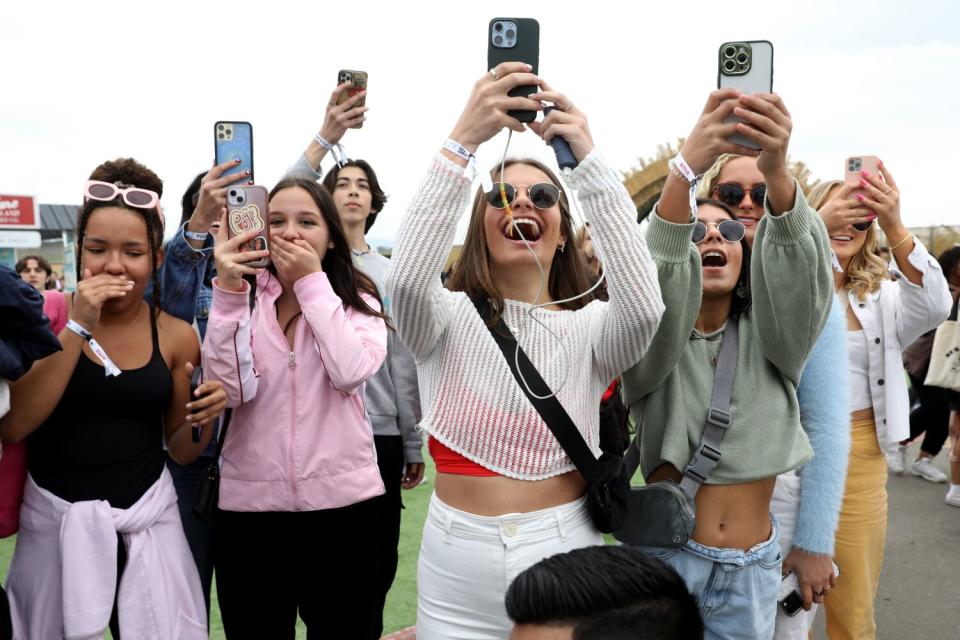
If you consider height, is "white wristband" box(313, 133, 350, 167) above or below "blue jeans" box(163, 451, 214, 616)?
above

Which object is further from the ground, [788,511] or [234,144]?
[234,144]

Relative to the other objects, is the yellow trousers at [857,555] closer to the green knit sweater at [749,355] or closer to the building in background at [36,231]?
the green knit sweater at [749,355]

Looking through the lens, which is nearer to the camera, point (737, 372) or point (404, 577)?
point (737, 372)

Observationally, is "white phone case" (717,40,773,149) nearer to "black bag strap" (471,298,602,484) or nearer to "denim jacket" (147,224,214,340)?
"black bag strap" (471,298,602,484)

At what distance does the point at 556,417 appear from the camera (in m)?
1.89

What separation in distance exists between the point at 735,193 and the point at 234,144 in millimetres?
1805

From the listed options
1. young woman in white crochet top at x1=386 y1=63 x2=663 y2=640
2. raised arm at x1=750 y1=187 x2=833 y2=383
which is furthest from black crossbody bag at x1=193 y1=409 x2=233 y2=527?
raised arm at x1=750 y1=187 x2=833 y2=383

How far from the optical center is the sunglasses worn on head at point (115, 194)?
2389mm

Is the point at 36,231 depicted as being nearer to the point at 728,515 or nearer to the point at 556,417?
the point at 556,417

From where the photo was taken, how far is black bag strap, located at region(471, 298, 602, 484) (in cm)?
189

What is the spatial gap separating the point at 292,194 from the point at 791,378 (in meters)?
1.82

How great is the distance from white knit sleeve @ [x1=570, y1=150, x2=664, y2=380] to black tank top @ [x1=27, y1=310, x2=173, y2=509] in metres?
1.52

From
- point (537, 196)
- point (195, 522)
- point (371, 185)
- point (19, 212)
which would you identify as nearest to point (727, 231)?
point (537, 196)

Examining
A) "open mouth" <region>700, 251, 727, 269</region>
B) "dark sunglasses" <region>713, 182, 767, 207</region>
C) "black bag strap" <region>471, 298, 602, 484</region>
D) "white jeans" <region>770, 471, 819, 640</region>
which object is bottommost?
"white jeans" <region>770, 471, 819, 640</region>
